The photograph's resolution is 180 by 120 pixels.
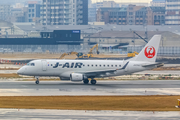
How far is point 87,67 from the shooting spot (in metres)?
55.4

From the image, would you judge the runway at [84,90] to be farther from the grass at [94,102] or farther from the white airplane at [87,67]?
the white airplane at [87,67]

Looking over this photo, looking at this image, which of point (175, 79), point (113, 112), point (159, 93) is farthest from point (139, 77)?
point (113, 112)

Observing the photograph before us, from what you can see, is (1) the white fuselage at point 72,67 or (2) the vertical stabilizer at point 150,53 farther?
(2) the vertical stabilizer at point 150,53

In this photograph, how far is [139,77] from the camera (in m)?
66.3

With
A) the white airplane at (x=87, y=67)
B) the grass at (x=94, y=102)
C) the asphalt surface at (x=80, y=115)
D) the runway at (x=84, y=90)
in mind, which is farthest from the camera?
the white airplane at (x=87, y=67)

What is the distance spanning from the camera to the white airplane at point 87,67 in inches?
2114

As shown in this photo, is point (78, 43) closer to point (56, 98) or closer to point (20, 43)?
point (20, 43)

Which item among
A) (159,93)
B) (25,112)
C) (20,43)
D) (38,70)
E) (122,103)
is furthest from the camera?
(20,43)

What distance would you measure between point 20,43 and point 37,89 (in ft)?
434

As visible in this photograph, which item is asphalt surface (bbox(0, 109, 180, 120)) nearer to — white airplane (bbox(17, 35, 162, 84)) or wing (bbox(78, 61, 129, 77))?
white airplane (bbox(17, 35, 162, 84))

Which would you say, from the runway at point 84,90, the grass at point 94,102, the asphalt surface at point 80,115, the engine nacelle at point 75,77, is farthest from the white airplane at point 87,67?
the asphalt surface at point 80,115

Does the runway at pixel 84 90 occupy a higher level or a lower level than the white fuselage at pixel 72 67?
lower

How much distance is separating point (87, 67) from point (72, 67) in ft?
8.10

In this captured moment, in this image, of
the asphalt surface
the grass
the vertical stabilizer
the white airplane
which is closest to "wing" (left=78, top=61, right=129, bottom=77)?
the white airplane
